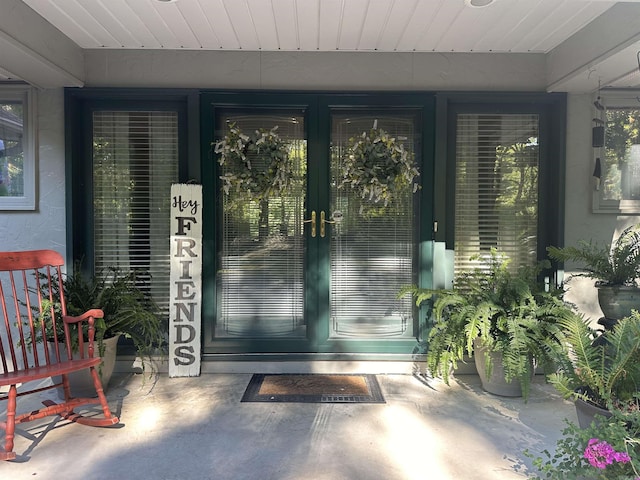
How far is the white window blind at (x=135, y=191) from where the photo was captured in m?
3.35

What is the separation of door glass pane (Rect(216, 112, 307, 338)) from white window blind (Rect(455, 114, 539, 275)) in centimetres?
129

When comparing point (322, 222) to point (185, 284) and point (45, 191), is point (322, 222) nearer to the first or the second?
point (185, 284)

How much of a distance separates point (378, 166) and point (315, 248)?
80 cm

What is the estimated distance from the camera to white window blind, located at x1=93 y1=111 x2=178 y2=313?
335 centimetres

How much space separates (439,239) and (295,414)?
168cm

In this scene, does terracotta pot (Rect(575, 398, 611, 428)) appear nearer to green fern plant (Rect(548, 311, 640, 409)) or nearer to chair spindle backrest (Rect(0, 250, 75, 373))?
green fern plant (Rect(548, 311, 640, 409))

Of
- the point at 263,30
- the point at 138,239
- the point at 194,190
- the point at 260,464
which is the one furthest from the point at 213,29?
the point at 260,464

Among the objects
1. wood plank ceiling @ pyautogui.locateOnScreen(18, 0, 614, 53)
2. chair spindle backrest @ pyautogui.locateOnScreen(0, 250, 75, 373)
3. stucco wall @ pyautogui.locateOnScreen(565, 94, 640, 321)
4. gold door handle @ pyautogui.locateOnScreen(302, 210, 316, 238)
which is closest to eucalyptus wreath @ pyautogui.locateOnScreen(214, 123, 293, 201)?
gold door handle @ pyautogui.locateOnScreen(302, 210, 316, 238)

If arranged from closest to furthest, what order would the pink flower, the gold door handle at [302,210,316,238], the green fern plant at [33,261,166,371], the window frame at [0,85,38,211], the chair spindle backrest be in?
the pink flower → the chair spindle backrest → the green fern plant at [33,261,166,371] → the window frame at [0,85,38,211] → the gold door handle at [302,210,316,238]

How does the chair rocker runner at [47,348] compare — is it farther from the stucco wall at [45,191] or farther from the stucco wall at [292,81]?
the stucco wall at [292,81]

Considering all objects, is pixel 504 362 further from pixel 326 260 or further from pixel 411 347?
pixel 326 260

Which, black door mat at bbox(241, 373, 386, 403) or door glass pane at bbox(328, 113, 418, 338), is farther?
door glass pane at bbox(328, 113, 418, 338)

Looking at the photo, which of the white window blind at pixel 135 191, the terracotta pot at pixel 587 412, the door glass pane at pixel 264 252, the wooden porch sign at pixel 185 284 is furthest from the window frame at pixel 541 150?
the white window blind at pixel 135 191

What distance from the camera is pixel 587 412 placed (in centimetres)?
189
